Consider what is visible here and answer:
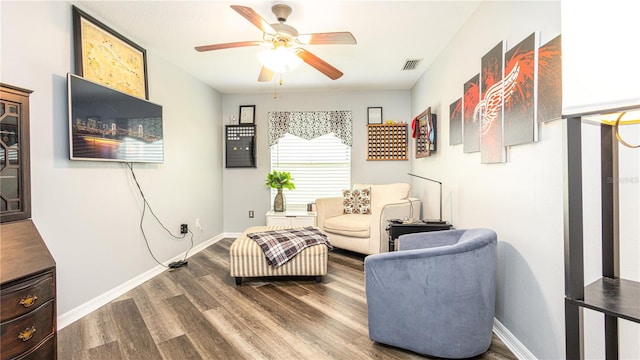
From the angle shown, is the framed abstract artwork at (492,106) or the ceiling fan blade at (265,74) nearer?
the framed abstract artwork at (492,106)

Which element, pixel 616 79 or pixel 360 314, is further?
pixel 360 314

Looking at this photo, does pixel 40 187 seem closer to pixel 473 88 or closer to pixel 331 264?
pixel 331 264

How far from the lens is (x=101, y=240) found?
2381 mm

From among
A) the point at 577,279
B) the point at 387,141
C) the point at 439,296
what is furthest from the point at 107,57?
the point at 387,141

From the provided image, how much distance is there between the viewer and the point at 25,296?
129 cm

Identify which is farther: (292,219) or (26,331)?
(292,219)

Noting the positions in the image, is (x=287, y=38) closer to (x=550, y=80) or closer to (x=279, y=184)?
(x=550, y=80)

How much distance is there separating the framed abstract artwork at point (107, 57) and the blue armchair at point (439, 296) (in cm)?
255

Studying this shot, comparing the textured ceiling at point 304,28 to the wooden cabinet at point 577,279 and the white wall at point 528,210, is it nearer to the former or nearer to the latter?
the white wall at point 528,210

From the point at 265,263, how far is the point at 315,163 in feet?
7.54

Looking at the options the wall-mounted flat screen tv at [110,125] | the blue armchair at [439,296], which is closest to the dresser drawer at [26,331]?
the wall-mounted flat screen tv at [110,125]

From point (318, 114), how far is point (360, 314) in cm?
321

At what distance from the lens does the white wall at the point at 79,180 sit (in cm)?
185

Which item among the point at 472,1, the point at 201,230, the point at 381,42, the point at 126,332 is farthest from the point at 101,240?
the point at 472,1
